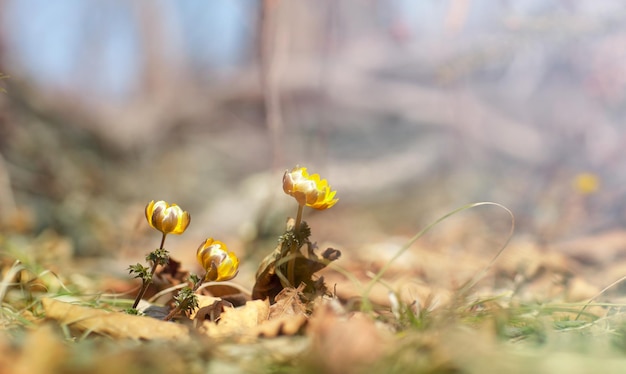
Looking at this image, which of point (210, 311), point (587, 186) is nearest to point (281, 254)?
point (210, 311)

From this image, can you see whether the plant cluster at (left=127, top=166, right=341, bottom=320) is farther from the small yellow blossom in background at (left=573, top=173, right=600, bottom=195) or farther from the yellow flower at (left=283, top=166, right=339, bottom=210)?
the small yellow blossom in background at (left=573, top=173, right=600, bottom=195)

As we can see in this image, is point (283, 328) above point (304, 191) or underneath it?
underneath

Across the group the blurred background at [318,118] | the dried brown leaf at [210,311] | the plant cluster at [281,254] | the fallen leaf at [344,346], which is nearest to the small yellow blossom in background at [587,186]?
the blurred background at [318,118]

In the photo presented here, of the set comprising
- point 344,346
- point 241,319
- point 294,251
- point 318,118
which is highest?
point 318,118

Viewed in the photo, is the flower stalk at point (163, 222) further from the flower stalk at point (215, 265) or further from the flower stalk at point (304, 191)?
the flower stalk at point (304, 191)

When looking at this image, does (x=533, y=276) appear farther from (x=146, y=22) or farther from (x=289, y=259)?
(x=146, y=22)

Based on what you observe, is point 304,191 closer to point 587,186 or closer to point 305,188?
point 305,188

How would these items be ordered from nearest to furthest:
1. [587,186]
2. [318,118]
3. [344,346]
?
[344,346] < [587,186] < [318,118]
